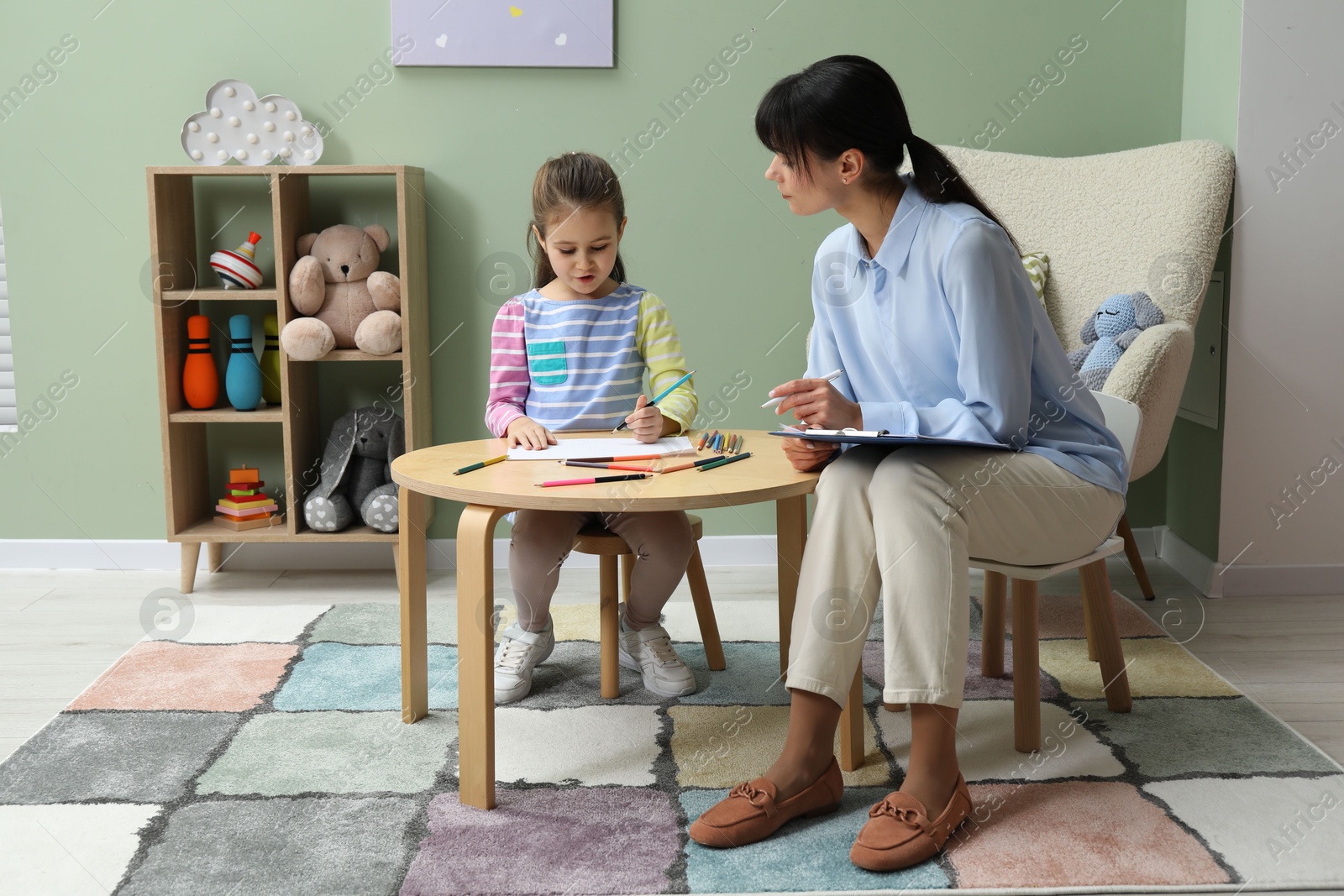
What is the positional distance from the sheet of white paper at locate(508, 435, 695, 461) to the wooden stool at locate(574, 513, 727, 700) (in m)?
0.17

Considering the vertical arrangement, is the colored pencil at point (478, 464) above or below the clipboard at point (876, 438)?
below

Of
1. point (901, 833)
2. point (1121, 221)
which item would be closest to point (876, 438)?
point (901, 833)

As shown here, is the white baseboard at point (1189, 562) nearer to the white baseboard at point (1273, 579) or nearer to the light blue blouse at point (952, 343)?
the white baseboard at point (1273, 579)

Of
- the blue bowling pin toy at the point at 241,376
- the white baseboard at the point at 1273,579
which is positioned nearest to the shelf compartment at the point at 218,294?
the blue bowling pin toy at the point at 241,376

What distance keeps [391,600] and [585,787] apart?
1.09 meters

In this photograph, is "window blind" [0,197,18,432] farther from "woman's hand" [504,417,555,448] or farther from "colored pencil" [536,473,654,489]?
"colored pencil" [536,473,654,489]

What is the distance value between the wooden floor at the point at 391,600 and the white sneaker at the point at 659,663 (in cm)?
56

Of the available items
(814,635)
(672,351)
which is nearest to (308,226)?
(672,351)

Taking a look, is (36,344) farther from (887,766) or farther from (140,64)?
(887,766)

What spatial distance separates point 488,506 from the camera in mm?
1405

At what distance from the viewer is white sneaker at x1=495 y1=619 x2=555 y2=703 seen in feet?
6.06

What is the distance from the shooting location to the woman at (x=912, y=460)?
133cm

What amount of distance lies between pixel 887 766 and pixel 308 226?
1.86 meters

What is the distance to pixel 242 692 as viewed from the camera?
6.19 feet
